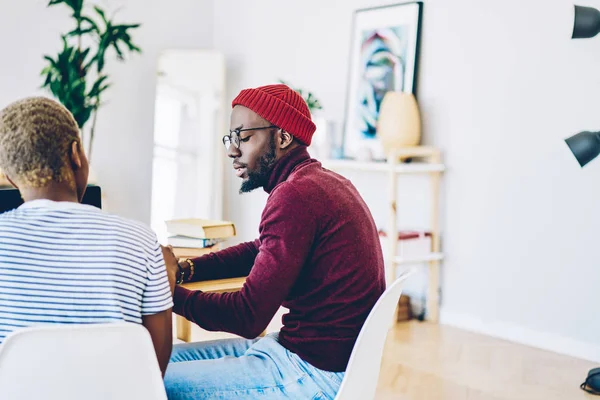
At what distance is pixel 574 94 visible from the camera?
3.46 meters

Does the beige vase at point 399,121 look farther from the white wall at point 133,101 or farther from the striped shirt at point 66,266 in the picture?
the striped shirt at point 66,266

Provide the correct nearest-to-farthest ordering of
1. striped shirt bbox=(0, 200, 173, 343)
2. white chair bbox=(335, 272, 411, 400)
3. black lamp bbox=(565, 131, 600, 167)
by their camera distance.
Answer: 1. striped shirt bbox=(0, 200, 173, 343)
2. white chair bbox=(335, 272, 411, 400)
3. black lamp bbox=(565, 131, 600, 167)

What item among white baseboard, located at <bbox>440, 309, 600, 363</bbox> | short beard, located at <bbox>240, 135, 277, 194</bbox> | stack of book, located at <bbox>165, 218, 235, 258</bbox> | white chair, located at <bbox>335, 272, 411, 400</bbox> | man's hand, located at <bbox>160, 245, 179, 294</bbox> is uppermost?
short beard, located at <bbox>240, 135, 277, 194</bbox>

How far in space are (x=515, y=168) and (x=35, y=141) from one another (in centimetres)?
291

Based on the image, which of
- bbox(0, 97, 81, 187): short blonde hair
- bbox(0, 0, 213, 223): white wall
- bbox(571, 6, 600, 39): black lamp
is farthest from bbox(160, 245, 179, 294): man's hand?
bbox(0, 0, 213, 223): white wall

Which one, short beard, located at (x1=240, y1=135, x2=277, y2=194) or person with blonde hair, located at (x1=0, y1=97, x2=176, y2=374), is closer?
A: person with blonde hair, located at (x1=0, y1=97, x2=176, y2=374)

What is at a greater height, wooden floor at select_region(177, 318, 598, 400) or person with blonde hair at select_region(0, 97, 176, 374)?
person with blonde hair at select_region(0, 97, 176, 374)

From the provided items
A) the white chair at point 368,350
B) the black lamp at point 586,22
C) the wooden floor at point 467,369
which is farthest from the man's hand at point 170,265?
the black lamp at point 586,22

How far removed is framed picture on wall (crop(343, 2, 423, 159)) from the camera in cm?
411

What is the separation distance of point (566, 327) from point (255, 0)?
10.1ft

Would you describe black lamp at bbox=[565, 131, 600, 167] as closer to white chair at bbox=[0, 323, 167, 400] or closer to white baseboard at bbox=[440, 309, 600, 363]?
white baseboard at bbox=[440, 309, 600, 363]

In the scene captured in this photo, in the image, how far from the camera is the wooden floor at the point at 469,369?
2.99 metres

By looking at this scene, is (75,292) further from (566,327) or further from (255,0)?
(255,0)

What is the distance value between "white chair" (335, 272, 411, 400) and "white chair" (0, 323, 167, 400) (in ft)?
1.39
